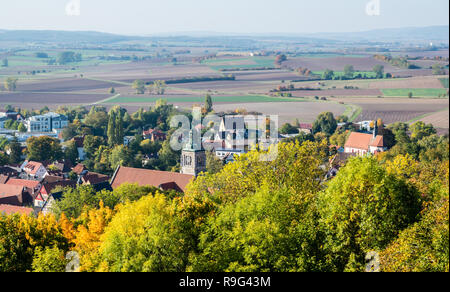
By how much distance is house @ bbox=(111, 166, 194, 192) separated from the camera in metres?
44.4

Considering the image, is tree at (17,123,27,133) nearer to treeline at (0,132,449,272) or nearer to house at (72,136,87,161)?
house at (72,136,87,161)

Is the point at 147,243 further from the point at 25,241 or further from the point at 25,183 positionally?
the point at 25,183

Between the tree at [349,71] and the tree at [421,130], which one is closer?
Answer: the tree at [421,130]

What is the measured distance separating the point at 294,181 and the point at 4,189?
3403cm

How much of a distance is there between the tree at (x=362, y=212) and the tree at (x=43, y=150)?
54133 millimetres

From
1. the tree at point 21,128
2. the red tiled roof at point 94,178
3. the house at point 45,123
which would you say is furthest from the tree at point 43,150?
the house at point 45,123

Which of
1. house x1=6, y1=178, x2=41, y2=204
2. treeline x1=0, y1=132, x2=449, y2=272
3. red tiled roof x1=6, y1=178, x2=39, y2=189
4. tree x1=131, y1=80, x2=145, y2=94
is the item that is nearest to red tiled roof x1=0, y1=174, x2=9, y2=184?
house x1=6, y1=178, x2=41, y2=204

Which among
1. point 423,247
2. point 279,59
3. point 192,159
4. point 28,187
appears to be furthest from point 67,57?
point 423,247

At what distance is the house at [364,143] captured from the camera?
71000 millimetres

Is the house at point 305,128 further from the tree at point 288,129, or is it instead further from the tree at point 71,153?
the tree at point 71,153

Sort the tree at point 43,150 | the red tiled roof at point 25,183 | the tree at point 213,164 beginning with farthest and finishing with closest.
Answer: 1. the tree at point 43,150
2. the tree at point 213,164
3. the red tiled roof at point 25,183

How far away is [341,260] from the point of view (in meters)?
19.2

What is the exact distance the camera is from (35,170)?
2579 inches

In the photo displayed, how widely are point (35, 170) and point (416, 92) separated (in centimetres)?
7242
